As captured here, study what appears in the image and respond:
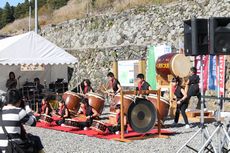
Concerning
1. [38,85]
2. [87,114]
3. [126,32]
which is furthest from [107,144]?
[126,32]

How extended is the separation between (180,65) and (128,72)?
3260mm

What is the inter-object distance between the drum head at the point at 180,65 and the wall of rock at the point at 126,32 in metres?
1.69

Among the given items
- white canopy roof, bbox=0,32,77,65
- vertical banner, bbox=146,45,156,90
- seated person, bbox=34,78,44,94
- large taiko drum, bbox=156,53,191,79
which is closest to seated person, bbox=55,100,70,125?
white canopy roof, bbox=0,32,77,65

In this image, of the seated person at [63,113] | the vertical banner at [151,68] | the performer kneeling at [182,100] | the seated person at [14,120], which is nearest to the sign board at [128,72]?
the vertical banner at [151,68]

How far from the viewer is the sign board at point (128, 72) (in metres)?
17.8

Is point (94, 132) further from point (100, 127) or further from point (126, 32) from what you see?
point (126, 32)

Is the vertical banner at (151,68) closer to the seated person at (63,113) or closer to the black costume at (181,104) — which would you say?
the black costume at (181,104)

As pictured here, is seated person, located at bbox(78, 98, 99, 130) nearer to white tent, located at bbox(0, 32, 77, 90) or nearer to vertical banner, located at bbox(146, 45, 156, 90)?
white tent, located at bbox(0, 32, 77, 90)

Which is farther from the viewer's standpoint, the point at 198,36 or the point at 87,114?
the point at 87,114

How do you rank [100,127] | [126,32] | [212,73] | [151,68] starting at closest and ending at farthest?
[100,127]
[212,73]
[151,68]
[126,32]

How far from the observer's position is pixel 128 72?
1808 centimetres

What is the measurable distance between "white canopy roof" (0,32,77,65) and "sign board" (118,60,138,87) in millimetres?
2771

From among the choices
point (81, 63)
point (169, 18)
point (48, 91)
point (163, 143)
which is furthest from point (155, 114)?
point (81, 63)

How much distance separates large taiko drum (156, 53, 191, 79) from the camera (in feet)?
49.5
